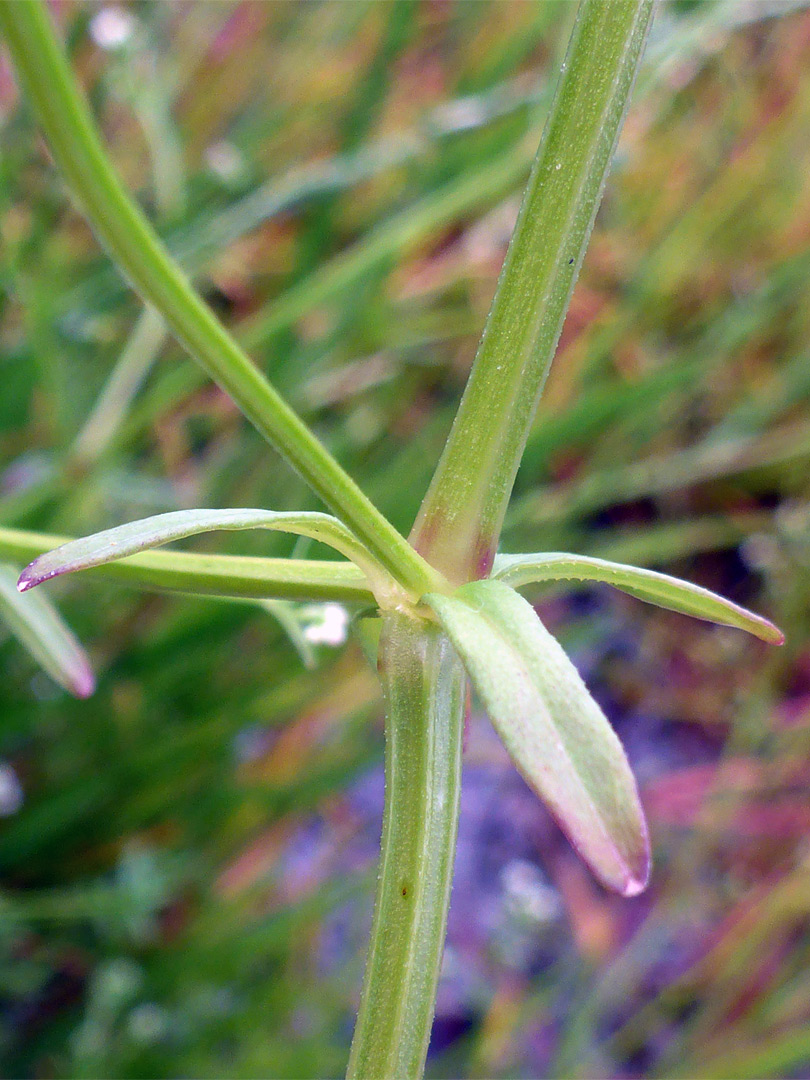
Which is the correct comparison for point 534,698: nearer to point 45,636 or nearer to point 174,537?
point 174,537

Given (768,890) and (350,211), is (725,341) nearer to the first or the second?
(350,211)

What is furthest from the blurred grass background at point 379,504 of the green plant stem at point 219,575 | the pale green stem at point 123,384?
the green plant stem at point 219,575

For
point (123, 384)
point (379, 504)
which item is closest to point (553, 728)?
point (379, 504)

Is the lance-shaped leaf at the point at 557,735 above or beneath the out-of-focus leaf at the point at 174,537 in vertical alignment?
beneath

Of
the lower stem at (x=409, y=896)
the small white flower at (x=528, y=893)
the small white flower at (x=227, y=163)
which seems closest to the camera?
the lower stem at (x=409, y=896)

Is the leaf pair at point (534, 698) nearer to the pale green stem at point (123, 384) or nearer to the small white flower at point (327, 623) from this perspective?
the small white flower at point (327, 623)

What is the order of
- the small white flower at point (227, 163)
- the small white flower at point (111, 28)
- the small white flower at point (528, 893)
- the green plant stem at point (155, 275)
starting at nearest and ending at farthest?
the green plant stem at point (155, 275) → the small white flower at point (111, 28) → the small white flower at point (227, 163) → the small white flower at point (528, 893)

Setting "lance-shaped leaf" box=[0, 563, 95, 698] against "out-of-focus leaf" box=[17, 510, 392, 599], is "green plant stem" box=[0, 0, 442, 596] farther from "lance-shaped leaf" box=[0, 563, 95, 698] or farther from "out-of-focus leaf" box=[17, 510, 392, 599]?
"lance-shaped leaf" box=[0, 563, 95, 698]
